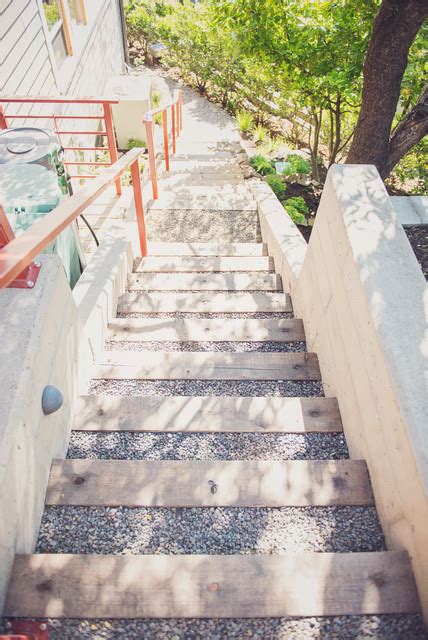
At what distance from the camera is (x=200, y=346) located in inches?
116

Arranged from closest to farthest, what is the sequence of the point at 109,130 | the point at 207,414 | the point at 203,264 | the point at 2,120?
the point at 207,414 → the point at 203,264 → the point at 2,120 → the point at 109,130

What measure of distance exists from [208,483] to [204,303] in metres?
1.78

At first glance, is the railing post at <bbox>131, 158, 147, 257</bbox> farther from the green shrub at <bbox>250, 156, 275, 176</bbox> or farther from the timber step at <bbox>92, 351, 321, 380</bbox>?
the green shrub at <bbox>250, 156, 275, 176</bbox>

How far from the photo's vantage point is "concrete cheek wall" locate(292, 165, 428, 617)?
4.84 ft

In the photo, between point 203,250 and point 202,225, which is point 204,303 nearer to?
point 203,250

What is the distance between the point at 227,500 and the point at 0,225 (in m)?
1.49

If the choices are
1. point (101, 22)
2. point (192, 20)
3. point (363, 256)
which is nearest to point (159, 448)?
point (363, 256)

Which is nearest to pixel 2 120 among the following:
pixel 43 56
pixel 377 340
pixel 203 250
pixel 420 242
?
pixel 43 56

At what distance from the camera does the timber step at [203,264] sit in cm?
409

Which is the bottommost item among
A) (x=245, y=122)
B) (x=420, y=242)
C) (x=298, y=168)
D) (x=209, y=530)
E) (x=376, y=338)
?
(x=245, y=122)

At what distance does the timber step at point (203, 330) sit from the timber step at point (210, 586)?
5.24ft

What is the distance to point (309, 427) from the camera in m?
2.18

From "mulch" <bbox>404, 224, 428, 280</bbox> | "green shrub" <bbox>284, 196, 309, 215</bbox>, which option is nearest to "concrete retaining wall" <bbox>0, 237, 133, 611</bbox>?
"mulch" <bbox>404, 224, 428, 280</bbox>

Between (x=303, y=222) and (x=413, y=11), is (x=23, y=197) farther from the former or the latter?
(x=303, y=222)
